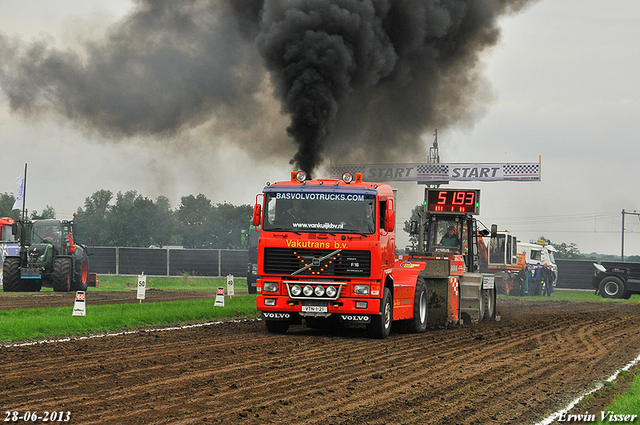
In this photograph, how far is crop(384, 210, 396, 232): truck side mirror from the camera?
622 inches

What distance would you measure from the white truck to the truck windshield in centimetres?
3334

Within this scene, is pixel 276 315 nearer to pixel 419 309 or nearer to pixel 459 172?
pixel 419 309

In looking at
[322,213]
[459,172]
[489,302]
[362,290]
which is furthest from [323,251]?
[459,172]

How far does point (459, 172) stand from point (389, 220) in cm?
4105

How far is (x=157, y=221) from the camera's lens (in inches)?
3413

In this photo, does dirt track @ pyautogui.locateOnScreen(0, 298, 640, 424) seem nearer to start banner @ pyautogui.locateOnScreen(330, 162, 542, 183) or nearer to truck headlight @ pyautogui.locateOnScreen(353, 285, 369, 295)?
truck headlight @ pyautogui.locateOnScreen(353, 285, 369, 295)

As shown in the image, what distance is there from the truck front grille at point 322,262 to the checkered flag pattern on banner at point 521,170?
4198cm

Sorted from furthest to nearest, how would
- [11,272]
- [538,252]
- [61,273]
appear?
1. [538,252]
2. [11,272]
3. [61,273]

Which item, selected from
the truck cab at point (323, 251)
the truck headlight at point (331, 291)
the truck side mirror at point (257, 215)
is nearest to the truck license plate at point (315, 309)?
the truck cab at point (323, 251)

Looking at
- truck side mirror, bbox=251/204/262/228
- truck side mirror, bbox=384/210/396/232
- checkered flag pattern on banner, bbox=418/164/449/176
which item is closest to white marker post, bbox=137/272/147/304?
truck side mirror, bbox=251/204/262/228

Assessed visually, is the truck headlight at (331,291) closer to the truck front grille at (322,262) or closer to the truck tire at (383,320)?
the truck front grille at (322,262)

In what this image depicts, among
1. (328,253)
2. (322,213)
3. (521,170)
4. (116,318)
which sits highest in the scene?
(521,170)

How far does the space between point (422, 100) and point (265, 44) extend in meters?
7.32

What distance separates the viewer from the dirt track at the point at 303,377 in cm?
799
